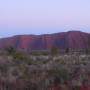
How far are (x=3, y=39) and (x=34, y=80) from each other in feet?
345

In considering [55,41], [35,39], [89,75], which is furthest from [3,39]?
[89,75]

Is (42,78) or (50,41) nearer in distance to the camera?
(42,78)

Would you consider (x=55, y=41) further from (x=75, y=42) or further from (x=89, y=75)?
(x=89, y=75)

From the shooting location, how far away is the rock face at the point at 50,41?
370 feet

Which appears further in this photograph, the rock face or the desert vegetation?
the rock face

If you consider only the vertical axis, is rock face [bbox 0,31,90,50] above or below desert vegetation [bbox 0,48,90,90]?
below

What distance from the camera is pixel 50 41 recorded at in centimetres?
11756

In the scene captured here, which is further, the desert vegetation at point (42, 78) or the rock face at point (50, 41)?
the rock face at point (50, 41)

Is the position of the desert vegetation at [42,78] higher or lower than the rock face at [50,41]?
higher

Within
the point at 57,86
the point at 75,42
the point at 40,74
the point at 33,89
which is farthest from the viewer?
the point at 75,42

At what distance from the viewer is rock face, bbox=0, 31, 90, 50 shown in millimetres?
112688

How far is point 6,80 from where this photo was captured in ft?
73.7

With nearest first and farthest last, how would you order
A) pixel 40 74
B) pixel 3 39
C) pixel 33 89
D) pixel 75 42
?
pixel 33 89 → pixel 40 74 → pixel 75 42 → pixel 3 39

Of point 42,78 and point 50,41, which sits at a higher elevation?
point 42,78
